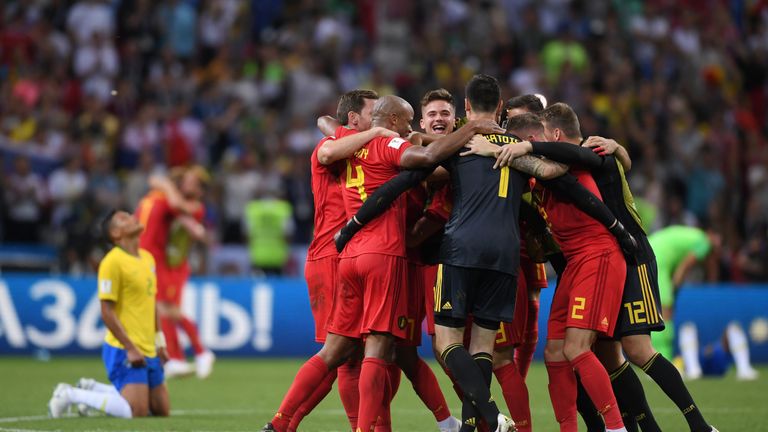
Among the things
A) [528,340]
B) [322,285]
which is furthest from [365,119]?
[528,340]

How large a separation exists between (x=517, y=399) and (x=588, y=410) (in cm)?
86

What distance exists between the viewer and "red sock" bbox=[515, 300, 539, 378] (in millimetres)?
9289

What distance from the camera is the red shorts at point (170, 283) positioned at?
49.5ft

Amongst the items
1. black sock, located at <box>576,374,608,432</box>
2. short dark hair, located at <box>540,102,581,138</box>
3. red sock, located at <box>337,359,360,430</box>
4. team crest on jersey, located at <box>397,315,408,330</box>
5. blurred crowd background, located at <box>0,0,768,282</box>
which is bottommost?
black sock, located at <box>576,374,608,432</box>

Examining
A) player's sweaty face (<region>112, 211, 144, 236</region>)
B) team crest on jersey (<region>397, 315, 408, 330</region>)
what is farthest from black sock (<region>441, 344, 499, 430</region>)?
player's sweaty face (<region>112, 211, 144, 236</region>)

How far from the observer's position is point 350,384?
901 centimetres

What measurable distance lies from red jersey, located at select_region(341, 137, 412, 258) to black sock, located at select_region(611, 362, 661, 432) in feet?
6.21

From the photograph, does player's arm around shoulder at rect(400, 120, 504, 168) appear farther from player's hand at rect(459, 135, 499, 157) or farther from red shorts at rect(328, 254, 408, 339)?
red shorts at rect(328, 254, 408, 339)

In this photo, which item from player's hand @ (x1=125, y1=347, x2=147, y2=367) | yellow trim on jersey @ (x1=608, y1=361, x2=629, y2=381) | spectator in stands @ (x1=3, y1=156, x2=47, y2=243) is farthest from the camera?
spectator in stands @ (x1=3, y1=156, x2=47, y2=243)

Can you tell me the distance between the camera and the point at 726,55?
25203mm

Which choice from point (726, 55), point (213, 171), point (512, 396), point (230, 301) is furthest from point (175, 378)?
point (726, 55)

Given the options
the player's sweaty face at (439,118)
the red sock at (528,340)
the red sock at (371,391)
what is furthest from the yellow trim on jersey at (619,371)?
the player's sweaty face at (439,118)

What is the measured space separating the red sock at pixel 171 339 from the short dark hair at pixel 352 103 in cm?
638

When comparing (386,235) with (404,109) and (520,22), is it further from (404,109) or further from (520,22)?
(520,22)
